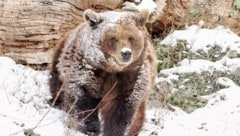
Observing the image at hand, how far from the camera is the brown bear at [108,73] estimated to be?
20.8 feet

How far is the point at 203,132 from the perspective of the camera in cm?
679

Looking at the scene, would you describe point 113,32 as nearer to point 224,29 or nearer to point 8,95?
point 8,95

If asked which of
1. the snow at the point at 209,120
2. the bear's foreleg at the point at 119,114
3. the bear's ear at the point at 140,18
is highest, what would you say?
the bear's ear at the point at 140,18

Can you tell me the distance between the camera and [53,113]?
22.6ft

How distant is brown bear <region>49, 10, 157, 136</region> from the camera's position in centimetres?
634

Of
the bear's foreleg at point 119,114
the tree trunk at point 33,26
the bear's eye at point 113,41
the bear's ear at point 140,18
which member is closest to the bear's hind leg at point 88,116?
the bear's foreleg at point 119,114

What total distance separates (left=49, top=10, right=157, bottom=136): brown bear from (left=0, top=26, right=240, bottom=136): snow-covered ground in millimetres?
271

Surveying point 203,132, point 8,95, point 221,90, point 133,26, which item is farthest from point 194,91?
point 8,95

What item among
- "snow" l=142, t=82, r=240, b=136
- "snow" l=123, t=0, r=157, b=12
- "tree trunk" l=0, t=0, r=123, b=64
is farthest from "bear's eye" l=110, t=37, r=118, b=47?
"snow" l=123, t=0, r=157, b=12

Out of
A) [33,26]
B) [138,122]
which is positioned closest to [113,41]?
[138,122]

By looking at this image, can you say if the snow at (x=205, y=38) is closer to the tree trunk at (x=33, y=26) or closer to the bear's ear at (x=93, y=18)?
the tree trunk at (x=33, y=26)

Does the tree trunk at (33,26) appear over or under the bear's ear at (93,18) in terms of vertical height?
under

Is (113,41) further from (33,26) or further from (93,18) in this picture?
(33,26)

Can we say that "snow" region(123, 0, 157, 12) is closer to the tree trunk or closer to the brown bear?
the tree trunk
